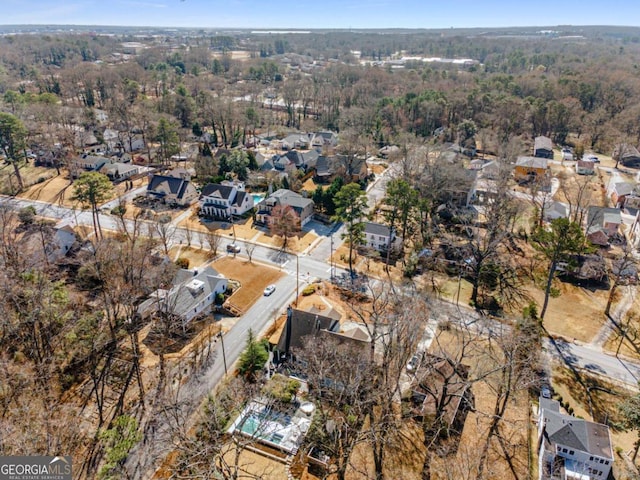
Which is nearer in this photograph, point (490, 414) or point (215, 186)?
point (490, 414)

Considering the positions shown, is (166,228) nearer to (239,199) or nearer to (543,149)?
(239,199)

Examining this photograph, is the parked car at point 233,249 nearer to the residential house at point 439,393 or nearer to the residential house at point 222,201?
the residential house at point 222,201

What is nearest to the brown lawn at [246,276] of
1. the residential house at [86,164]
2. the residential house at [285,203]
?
the residential house at [285,203]

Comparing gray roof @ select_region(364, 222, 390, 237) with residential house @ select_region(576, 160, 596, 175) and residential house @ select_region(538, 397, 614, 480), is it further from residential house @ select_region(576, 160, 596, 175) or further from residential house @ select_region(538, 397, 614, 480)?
residential house @ select_region(576, 160, 596, 175)

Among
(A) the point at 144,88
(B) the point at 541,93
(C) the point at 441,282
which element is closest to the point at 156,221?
(C) the point at 441,282

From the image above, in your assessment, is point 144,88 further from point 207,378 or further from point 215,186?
point 207,378

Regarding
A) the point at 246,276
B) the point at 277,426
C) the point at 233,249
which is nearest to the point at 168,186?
the point at 233,249
